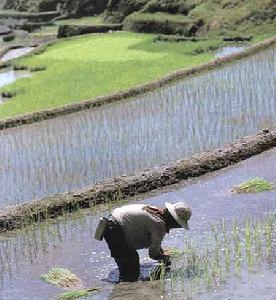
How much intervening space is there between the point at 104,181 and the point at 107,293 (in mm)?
2273

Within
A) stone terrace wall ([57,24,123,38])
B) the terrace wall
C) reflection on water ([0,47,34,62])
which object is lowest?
reflection on water ([0,47,34,62])

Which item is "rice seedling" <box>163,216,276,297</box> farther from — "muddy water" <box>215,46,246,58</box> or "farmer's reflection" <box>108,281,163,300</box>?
"muddy water" <box>215,46,246,58</box>

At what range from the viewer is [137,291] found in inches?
199

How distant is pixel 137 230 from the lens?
516 cm

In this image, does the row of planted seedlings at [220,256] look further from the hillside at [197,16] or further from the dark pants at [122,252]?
the hillside at [197,16]

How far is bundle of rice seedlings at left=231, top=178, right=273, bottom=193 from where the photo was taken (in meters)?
6.82

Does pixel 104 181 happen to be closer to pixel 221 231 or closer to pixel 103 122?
pixel 221 231

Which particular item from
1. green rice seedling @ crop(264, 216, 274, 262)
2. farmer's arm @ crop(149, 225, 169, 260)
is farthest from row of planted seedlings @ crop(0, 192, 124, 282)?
green rice seedling @ crop(264, 216, 274, 262)

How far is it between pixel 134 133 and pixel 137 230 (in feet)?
13.5

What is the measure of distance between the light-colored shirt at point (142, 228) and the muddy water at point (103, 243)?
0.27 meters

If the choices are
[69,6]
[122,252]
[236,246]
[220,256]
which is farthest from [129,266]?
[69,6]

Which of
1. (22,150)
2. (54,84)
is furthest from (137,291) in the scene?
(54,84)

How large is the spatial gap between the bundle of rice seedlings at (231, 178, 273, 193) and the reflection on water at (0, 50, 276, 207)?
1296mm

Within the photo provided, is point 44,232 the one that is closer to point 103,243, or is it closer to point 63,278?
point 103,243
